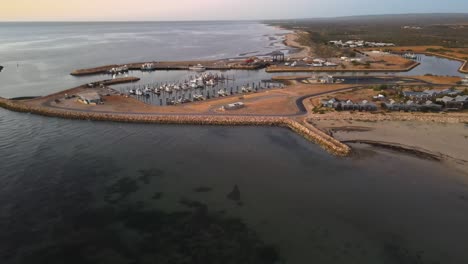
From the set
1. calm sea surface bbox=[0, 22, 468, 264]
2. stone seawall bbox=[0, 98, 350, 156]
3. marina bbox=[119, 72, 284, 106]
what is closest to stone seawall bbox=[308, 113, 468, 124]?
stone seawall bbox=[0, 98, 350, 156]

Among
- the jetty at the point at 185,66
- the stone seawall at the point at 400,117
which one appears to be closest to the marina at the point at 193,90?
the jetty at the point at 185,66

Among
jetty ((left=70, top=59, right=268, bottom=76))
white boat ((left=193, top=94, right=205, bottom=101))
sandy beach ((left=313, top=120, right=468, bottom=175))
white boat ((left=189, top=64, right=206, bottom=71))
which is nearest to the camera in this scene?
sandy beach ((left=313, top=120, right=468, bottom=175))

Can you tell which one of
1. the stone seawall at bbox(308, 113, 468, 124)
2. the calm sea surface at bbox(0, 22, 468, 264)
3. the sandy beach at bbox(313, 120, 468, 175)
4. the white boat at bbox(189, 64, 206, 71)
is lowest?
the calm sea surface at bbox(0, 22, 468, 264)

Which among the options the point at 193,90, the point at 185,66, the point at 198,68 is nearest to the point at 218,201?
the point at 193,90

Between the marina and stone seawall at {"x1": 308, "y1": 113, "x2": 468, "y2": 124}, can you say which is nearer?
stone seawall at {"x1": 308, "y1": 113, "x2": 468, "y2": 124}

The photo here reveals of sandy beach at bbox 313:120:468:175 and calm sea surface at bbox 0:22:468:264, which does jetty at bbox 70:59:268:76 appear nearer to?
calm sea surface at bbox 0:22:468:264

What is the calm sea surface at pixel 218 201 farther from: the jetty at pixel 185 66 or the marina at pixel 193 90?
the jetty at pixel 185 66

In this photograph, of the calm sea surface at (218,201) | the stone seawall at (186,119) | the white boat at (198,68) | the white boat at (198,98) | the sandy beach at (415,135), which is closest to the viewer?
the calm sea surface at (218,201)

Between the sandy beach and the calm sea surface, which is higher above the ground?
the sandy beach
